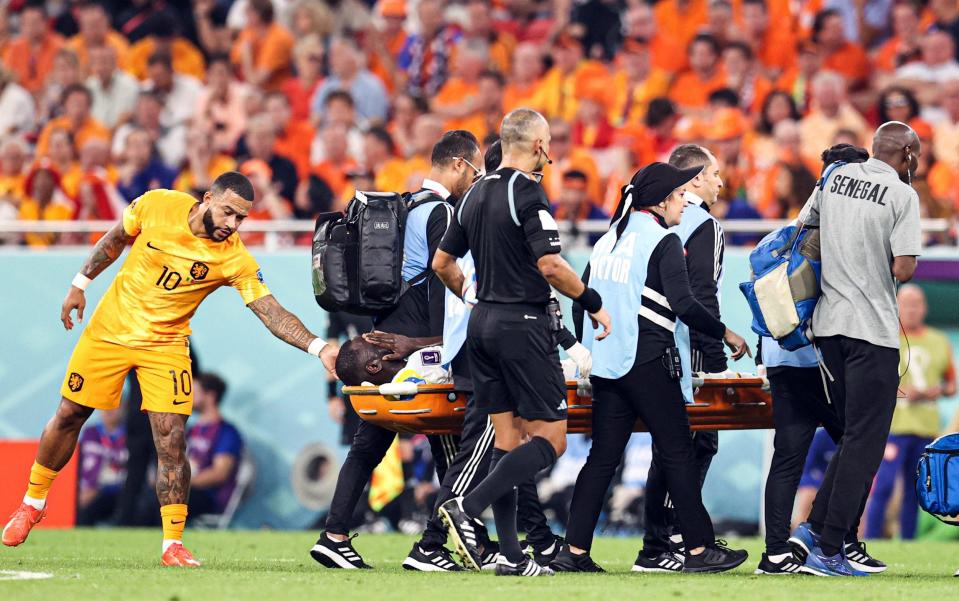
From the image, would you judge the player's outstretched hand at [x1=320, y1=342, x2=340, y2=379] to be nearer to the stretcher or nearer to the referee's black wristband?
the stretcher

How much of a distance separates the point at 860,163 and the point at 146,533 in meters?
7.28

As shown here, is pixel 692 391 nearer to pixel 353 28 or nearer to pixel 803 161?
pixel 803 161

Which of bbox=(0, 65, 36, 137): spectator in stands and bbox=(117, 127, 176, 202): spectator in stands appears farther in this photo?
bbox=(0, 65, 36, 137): spectator in stands

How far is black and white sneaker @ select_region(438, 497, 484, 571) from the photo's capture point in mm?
7754

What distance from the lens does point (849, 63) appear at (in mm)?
15766

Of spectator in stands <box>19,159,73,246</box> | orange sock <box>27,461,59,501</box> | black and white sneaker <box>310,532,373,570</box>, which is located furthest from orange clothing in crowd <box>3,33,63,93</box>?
black and white sneaker <box>310,532,373,570</box>

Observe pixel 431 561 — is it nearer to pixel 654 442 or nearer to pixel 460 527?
pixel 460 527

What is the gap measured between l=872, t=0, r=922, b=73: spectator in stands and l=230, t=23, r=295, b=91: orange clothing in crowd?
6.41 m

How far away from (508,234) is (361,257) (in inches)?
43.2

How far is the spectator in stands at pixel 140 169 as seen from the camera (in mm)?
16031

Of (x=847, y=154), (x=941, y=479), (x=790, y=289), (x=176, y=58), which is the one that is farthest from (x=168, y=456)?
(x=176, y=58)

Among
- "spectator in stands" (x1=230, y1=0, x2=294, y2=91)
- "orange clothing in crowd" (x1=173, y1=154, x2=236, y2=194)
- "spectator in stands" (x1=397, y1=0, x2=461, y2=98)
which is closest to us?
"orange clothing in crowd" (x1=173, y1=154, x2=236, y2=194)

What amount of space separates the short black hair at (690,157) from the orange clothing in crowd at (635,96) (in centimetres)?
689

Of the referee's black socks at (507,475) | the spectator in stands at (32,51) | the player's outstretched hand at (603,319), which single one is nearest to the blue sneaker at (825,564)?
the referee's black socks at (507,475)
